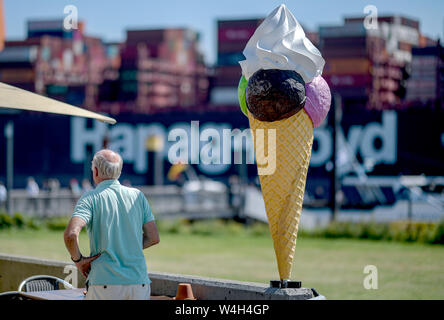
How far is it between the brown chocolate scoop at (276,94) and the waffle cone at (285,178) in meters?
0.11

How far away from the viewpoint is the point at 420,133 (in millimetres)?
57125

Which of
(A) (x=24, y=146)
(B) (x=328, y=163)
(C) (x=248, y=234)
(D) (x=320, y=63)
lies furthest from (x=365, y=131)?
(D) (x=320, y=63)

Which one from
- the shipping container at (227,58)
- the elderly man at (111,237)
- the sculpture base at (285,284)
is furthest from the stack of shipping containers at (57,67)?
the elderly man at (111,237)

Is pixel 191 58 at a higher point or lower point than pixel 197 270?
higher

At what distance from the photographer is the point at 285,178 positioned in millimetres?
5809

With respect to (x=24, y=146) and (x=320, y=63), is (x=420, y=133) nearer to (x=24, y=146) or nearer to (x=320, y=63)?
(x=24, y=146)

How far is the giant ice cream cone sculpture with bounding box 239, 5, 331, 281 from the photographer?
227 inches

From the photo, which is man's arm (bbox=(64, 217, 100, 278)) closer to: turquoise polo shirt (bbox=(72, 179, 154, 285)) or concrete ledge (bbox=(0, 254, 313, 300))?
turquoise polo shirt (bbox=(72, 179, 154, 285))

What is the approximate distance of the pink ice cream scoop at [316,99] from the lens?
5.89 meters

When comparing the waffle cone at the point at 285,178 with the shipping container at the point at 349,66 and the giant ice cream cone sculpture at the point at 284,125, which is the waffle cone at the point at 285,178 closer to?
the giant ice cream cone sculpture at the point at 284,125

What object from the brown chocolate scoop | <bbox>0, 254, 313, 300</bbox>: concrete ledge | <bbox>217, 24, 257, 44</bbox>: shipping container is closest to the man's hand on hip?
<bbox>0, 254, 313, 300</bbox>: concrete ledge

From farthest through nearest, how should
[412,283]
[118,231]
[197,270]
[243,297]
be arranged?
[197,270] → [412,283] → [243,297] → [118,231]
